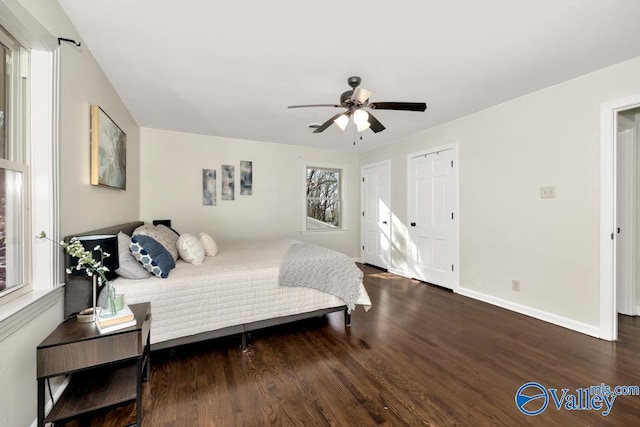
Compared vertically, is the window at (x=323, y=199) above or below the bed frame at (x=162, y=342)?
above

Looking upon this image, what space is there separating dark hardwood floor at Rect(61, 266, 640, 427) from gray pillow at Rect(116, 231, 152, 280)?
0.72 meters

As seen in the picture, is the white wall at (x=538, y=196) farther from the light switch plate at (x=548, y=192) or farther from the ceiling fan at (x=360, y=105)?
the ceiling fan at (x=360, y=105)

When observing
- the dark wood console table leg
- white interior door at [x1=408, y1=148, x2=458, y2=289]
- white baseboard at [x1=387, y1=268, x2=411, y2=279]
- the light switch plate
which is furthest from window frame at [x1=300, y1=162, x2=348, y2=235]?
the dark wood console table leg

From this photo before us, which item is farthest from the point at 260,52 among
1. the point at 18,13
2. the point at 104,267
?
the point at 104,267

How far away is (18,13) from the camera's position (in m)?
1.26

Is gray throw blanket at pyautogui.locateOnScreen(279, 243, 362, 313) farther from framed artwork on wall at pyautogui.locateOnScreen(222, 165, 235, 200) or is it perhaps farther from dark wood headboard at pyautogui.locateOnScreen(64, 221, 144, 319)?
framed artwork on wall at pyautogui.locateOnScreen(222, 165, 235, 200)

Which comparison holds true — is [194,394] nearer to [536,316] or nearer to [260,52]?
[260,52]

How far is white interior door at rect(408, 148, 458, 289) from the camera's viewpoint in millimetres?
3799

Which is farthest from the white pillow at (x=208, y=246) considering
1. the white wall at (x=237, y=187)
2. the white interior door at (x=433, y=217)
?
the white interior door at (x=433, y=217)

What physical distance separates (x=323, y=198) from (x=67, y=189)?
14.2 feet

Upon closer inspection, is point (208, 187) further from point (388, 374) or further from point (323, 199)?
point (388, 374)

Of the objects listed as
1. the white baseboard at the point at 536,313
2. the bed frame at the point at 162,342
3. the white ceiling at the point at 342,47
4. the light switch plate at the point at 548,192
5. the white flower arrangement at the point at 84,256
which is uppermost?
the white ceiling at the point at 342,47

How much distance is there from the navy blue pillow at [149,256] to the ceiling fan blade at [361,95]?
203 centimetres

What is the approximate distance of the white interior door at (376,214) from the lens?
197 inches
